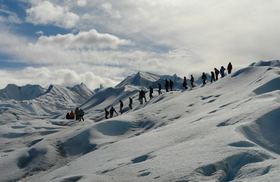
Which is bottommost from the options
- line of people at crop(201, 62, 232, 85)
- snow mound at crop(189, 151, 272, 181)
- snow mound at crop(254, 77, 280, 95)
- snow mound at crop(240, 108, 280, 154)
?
snow mound at crop(189, 151, 272, 181)

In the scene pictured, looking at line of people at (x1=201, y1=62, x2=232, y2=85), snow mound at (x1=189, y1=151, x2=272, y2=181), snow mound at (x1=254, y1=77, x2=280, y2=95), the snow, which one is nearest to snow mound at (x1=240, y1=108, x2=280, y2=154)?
the snow

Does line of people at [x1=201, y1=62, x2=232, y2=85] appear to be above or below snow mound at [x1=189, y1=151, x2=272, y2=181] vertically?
above

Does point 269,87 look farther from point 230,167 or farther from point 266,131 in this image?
point 230,167

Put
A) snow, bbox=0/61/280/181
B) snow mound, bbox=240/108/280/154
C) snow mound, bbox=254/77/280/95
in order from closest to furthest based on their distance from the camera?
snow, bbox=0/61/280/181 → snow mound, bbox=240/108/280/154 → snow mound, bbox=254/77/280/95

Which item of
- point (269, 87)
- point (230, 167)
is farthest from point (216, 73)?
point (230, 167)

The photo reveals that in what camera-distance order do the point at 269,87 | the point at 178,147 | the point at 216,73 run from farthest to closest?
the point at 216,73, the point at 269,87, the point at 178,147

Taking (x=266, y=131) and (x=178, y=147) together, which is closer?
(x=178, y=147)

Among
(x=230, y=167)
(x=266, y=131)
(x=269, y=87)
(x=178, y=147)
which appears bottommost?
(x=230, y=167)

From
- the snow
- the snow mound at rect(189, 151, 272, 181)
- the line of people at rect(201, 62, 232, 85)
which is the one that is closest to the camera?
the snow mound at rect(189, 151, 272, 181)

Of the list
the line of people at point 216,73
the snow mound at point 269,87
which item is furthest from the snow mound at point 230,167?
the line of people at point 216,73

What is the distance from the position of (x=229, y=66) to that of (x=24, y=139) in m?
30.5

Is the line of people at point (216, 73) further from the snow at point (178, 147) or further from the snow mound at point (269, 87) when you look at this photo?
the snow mound at point (269, 87)

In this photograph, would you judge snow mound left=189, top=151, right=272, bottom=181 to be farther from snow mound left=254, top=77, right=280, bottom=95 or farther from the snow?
snow mound left=254, top=77, right=280, bottom=95

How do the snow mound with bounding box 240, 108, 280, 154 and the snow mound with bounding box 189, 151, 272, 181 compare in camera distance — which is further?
the snow mound with bounding box 240, 108, 280, 154
